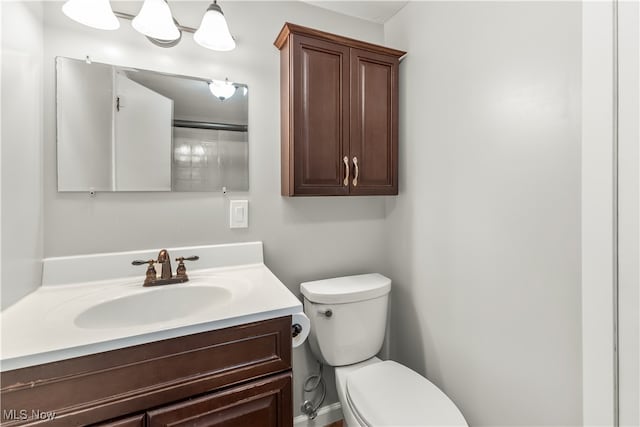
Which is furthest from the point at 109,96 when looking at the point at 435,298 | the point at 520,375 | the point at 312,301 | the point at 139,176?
the point at 520,375

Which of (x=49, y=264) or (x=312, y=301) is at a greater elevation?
(x=49, y=264)

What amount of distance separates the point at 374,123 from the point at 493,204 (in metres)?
0.68

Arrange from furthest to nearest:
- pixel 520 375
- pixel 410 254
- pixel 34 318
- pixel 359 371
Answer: pixel 410 254, pixel 359 371, pixel 520 375, pixel 34 318

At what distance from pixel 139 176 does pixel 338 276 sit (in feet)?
3.54

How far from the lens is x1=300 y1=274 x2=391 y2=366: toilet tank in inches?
53.9

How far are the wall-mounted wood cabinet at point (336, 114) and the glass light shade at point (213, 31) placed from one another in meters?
0.27

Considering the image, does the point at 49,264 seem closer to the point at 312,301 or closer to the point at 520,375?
the point at 312,301

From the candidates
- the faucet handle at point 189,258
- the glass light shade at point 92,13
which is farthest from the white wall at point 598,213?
the glass light shade at point 92,13

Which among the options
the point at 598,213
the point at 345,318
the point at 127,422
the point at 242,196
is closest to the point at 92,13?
the point at 242,196

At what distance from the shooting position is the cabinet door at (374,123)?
1437mm

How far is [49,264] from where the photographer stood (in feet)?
3.53

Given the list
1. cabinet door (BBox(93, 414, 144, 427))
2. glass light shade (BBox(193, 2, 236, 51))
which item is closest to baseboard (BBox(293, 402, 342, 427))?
cabinet door (BBox(93, 414, 144, 427))

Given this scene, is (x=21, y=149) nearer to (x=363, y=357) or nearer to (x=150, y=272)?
(x=150, y=272)

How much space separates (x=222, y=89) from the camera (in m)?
1.33
